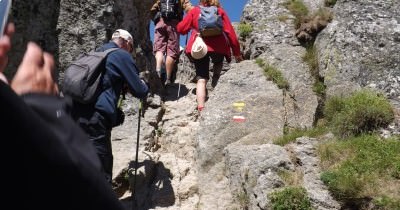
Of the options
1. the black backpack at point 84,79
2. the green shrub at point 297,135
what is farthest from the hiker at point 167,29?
the black backpack at point 84,79

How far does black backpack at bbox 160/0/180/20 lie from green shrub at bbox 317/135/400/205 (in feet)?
15.4

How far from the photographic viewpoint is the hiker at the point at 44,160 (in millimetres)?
897

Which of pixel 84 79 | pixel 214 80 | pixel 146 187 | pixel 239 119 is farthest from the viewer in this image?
pixel 214 80

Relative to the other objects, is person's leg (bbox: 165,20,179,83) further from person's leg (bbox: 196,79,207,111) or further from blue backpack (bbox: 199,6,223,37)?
person's leg (bbox: 196,79,207,111)

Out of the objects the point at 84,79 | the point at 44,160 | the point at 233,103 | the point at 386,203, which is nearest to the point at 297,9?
the point at 233,103

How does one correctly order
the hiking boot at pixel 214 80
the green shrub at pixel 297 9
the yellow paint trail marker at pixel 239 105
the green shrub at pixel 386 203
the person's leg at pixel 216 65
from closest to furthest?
→ 1. the green shrub at pixel 386 203
2. the yellow paint trail marker at pixel 239 105
3. the person's leg at pixel 216 65
4. the hiking boot at pixel 214 80
5. the green shrub at pixel 297 9

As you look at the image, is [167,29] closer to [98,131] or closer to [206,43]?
[206,43]

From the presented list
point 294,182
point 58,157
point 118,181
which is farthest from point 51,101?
point 118,181

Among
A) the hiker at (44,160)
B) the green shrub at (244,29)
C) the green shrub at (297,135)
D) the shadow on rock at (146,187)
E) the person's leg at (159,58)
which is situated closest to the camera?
the hiker at (44,160)

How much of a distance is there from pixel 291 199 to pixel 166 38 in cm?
543

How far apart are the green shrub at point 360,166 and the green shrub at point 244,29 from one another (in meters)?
5.96

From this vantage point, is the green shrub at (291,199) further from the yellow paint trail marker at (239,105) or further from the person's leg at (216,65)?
the person's leg at (216,65)

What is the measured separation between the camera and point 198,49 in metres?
8.98

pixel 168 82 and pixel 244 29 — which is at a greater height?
pixel 244 29
